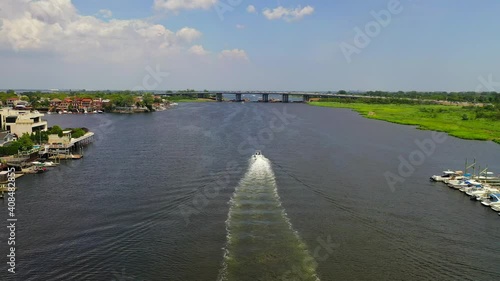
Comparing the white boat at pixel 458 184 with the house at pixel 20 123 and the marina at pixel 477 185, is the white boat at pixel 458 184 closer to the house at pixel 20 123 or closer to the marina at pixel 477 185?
the marina at pixel 477 185

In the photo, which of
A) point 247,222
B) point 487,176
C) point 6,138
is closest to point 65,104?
point 6,138

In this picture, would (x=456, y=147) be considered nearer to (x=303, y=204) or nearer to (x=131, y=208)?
(x=303, y=204)

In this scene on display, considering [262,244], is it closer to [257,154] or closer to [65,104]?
[257,154]

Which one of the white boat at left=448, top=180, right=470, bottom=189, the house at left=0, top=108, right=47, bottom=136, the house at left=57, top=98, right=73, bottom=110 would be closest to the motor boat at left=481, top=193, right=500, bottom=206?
the white boat at left=448, top=180, right=470, bottom=189

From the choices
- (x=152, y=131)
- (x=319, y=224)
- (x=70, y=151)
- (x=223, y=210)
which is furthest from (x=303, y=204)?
(x=152, y=131)

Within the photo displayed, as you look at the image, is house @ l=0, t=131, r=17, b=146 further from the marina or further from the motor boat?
the motor boat
